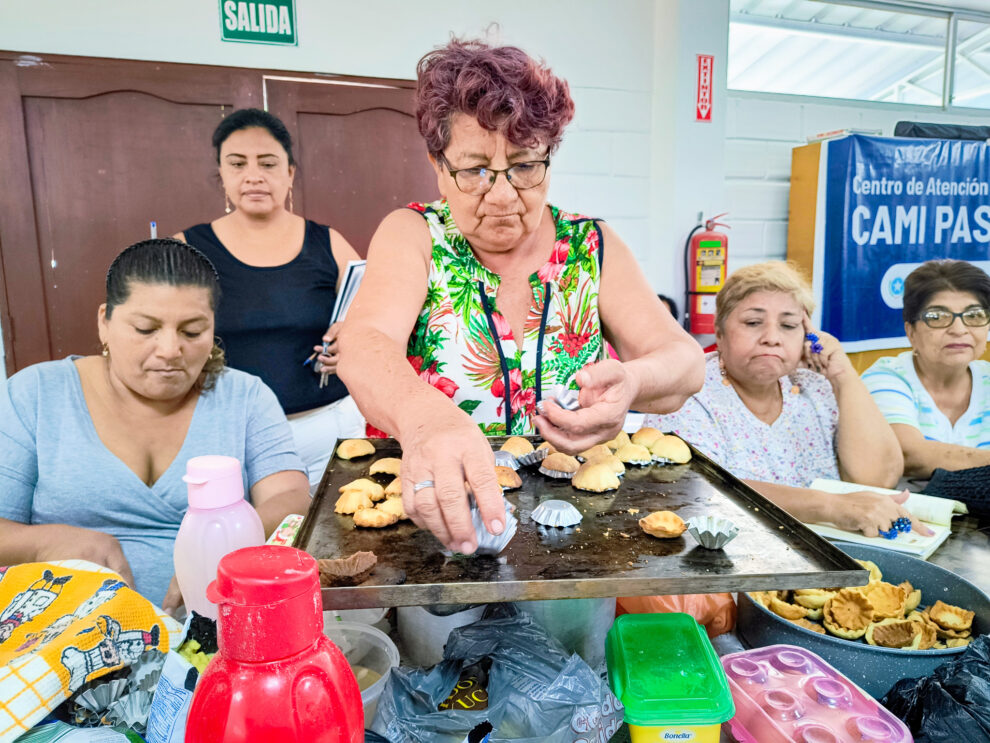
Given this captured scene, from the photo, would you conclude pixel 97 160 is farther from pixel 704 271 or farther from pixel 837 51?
pixel 837 51

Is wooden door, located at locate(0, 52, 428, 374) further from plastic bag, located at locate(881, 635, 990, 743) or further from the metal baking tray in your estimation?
plastic bag, located at locate(881, 635, 990, 743)

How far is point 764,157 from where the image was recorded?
15.1 ft

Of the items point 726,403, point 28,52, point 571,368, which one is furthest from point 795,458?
point 28,52

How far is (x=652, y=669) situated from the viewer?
2.76 ft

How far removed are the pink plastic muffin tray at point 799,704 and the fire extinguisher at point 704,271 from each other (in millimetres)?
3488

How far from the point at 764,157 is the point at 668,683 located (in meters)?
4.58

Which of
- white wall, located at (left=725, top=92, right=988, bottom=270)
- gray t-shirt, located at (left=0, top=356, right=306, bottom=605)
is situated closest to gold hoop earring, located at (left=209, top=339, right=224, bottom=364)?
gray t-shirt, located at (left=0, top=356, right=306, bottom=605)

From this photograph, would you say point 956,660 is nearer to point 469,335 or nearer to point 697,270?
point 469,335

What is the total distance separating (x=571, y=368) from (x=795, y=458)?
45.4 inches

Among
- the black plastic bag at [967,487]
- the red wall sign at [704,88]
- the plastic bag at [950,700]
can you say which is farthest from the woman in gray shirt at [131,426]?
the red wall sign at [704,88]

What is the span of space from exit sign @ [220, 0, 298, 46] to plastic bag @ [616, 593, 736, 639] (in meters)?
3.47

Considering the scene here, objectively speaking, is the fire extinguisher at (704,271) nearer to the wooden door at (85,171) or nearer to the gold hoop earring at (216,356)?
the wooden door at (85,171)

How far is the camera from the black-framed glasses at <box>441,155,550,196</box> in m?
1.29

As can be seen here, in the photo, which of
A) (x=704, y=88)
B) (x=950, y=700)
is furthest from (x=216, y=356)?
(x=704, y=88)
